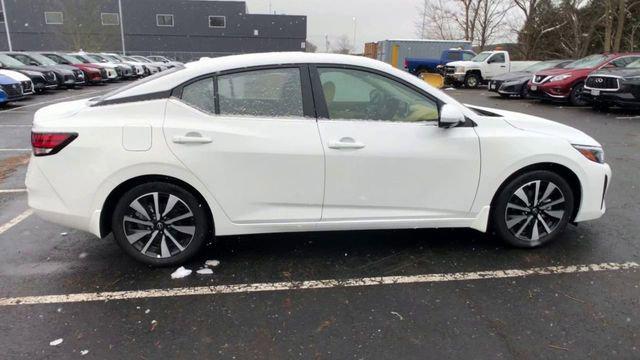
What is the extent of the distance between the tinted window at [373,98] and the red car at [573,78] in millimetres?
12611

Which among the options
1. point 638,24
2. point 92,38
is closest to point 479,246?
point 638,24

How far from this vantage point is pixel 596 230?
14.4ft

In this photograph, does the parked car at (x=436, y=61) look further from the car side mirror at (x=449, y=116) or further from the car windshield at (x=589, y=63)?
the car side mirror at (x=449, y=116)

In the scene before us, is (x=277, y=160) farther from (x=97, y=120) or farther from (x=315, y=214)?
(x=97, y=120)

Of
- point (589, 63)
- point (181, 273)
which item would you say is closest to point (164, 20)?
point (589, 63)

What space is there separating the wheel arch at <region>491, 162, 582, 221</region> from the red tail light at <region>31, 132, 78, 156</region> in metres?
3.27

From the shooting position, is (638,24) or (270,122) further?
(638,24)

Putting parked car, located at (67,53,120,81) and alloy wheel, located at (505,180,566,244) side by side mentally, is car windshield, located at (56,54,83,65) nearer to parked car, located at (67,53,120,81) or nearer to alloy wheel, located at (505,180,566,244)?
parked car, located at (67,53,120,81)

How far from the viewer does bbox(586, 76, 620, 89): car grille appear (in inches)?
487

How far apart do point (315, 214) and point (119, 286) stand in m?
1.52

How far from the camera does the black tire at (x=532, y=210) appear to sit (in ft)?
12.4

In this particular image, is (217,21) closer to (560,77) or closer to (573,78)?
(560,77)

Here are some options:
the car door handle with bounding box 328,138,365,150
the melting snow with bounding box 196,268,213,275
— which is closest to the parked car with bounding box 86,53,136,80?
the melting snow with bounding box 196,268,213,275

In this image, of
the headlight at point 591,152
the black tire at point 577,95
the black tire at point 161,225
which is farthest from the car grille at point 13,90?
the black tire at point 577,95
